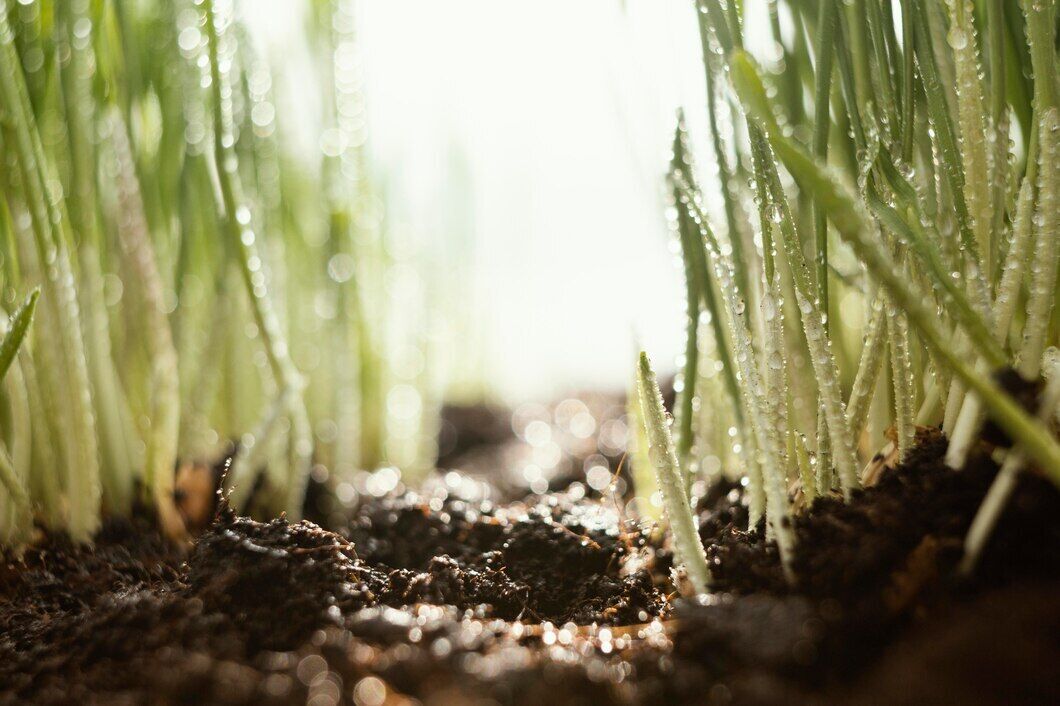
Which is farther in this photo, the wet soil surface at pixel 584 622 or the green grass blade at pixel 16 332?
the green grass blade at pixel 16 332

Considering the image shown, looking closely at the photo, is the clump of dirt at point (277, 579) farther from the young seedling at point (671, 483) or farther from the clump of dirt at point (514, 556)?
the young seedling at point (671, 483)

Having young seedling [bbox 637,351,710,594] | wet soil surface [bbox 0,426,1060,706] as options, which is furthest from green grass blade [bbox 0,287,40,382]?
young seedling [bbox 637,351,710,594]

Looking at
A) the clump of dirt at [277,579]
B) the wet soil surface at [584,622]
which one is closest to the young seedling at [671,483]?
the wet soil surface at [584,622]

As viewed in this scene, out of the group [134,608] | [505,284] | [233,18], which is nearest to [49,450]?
[134,608]

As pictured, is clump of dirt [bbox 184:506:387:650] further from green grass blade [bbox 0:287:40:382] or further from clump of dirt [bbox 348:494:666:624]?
green grass blade [bbox 0:287:40:382]

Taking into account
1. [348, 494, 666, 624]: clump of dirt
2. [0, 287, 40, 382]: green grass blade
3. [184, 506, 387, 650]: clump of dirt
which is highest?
[0, 287, 40, 382]: green grass blade

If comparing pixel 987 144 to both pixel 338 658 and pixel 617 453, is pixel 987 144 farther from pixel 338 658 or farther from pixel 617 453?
pixel 617 453

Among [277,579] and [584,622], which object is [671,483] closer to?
[584,622]

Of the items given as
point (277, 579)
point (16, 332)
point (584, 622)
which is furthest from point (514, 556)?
point (16, 332)
